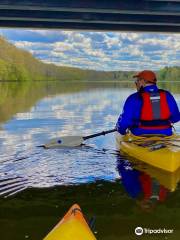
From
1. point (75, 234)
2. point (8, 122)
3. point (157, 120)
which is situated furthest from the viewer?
point (8, 122)

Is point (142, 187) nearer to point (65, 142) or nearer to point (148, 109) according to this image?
point (148, 109)

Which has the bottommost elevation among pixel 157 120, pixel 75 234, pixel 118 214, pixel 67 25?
pixel 118 214

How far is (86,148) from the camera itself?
11688 mm

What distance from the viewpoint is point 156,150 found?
8.95 m

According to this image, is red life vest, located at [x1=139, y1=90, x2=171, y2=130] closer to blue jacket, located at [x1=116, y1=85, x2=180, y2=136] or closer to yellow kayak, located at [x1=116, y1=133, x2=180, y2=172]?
blue jacket, located at [x1=116, y1=85, x2=180, y2=136]

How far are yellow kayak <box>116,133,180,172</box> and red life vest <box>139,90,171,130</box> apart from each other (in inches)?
12.6

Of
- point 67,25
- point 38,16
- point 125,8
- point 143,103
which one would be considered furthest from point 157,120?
point 67,25

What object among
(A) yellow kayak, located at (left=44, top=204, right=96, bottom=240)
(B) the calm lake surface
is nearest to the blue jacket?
(B) the calm lake surface

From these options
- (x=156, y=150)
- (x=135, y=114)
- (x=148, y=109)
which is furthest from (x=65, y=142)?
(x=156, y=150)

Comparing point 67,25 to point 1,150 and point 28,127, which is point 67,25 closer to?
point 28,127

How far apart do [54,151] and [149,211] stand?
5268mm

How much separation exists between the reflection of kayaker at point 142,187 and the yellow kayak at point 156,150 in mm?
408

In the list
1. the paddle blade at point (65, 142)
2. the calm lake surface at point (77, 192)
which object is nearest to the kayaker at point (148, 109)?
the calm lake surface at point (77, 192)

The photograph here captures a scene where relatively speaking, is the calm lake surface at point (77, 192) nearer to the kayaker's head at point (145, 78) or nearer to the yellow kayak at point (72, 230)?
the yellow kayak at point (72, 230)
